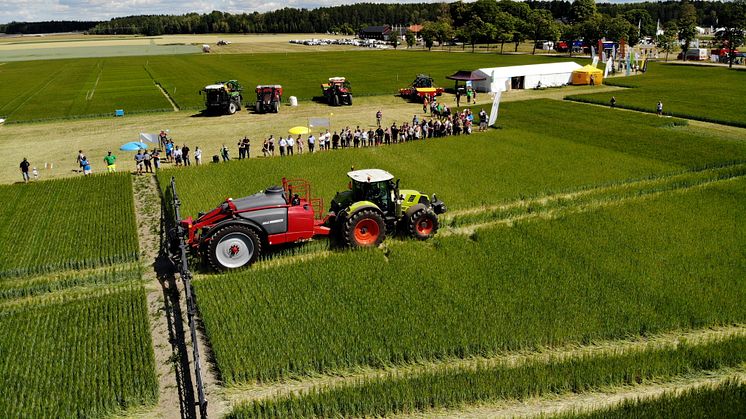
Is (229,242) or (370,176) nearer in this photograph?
(229,242)

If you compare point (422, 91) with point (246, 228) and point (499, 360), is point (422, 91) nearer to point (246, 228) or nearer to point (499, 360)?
point (246, 228)

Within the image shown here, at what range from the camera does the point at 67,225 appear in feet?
69.3

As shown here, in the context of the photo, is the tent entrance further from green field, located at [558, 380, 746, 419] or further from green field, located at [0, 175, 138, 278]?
green field, located at [558, 380, 746, 419]

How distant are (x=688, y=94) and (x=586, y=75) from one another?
1114 centimetres

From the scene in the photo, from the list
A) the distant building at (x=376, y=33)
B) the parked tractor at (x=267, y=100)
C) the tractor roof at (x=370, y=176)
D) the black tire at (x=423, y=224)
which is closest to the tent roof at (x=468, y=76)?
the parked tractor at (x=267, y=100)

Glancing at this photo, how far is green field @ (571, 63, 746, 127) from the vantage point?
42062mm

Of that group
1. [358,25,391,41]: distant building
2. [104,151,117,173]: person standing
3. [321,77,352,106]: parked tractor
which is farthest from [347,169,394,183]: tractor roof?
[358,25,391,41]: distant building

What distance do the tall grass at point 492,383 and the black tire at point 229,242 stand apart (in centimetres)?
631

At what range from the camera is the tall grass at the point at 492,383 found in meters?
10.8

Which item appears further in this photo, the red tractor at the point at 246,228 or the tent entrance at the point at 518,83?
the tent entrance at the point at 518,83

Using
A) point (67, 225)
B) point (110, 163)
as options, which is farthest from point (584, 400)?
point (110, 163)

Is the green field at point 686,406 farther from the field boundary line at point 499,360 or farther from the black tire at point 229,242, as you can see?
the black tire at point 229,242

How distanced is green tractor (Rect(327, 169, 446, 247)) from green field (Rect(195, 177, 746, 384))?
579mm

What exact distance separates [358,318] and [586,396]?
18.2ft
